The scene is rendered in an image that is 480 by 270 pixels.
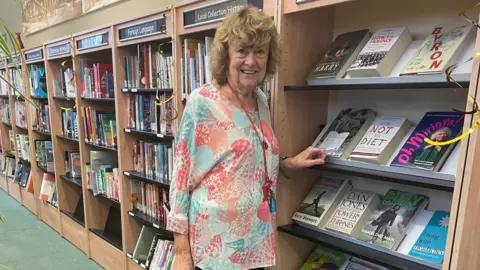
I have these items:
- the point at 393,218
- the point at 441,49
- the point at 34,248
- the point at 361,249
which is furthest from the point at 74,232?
the point at 441,49

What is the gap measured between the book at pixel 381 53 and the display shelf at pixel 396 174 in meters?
0.36

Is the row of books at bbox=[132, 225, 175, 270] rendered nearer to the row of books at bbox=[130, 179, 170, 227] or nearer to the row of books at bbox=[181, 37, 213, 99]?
the row of books at bbox=[130, 179, 170, 227]

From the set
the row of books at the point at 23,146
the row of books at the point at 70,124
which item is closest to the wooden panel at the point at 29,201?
the row of books at the point at 23,146

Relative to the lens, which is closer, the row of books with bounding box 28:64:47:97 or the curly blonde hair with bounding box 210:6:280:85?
the curly blonde hair with bounding box 210:6:280:85

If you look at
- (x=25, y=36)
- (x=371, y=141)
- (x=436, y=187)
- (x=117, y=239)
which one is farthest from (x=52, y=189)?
(x=436, y=187)

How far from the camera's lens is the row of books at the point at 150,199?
2.28m

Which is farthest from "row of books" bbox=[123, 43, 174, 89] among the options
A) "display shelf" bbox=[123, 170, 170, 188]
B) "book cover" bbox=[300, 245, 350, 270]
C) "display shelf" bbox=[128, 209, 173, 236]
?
"book cover" bbox=[300, 245, 350, 270]

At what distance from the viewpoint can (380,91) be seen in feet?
4.89

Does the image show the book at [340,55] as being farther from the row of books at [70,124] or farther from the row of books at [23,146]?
the row of books at [23,146]

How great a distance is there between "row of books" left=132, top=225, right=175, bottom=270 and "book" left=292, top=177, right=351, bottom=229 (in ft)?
3.34

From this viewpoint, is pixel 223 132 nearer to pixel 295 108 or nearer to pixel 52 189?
pixel 295 108

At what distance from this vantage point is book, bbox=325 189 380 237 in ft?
4.70

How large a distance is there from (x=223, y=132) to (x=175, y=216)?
0.38 meters

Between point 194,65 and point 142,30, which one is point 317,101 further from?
point 142,30
